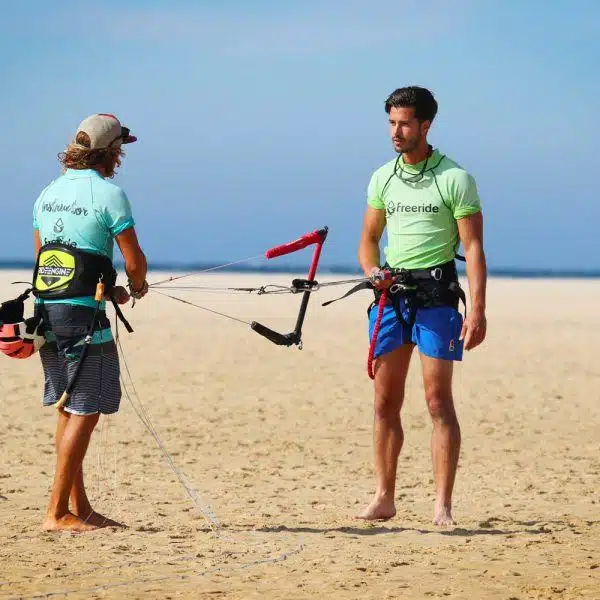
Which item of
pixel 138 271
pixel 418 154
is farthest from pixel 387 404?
pixel 138 271

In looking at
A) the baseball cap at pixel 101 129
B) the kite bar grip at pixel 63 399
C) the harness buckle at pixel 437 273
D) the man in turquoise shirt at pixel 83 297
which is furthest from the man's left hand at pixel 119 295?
the harness buckle at pixel 437 273

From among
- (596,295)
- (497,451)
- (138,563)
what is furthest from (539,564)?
(596,295)

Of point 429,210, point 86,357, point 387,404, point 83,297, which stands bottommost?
point 387,404

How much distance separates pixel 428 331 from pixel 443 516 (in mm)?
976

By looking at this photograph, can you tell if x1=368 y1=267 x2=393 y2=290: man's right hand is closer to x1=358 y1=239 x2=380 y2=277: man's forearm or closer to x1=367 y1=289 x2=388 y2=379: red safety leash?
x1=367 y1=289 x2=388 y2=379: red safety leash

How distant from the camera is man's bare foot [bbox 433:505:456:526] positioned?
6.21 meters

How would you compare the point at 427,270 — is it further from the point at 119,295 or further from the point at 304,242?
the point at 119,295

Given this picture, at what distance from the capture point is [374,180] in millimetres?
6285

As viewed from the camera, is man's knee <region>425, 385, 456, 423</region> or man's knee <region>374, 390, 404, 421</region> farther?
man's knee <region>374, 390, 404, 421</region>

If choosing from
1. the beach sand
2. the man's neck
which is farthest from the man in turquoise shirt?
the man's neck

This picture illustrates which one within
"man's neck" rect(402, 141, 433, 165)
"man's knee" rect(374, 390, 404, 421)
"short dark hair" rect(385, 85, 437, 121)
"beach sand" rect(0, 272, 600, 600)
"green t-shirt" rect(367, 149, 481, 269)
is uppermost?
"short dark hair" rect(385, 85, 437, 121)

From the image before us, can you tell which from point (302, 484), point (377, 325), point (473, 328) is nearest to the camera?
point (473, 328)

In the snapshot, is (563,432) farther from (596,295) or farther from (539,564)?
(596,295)

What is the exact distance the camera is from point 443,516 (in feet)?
20.4
